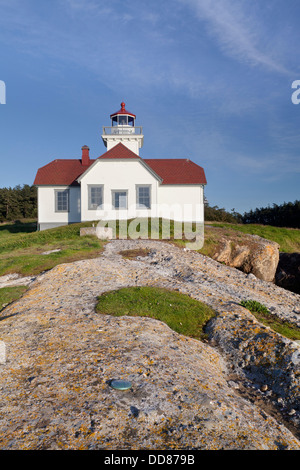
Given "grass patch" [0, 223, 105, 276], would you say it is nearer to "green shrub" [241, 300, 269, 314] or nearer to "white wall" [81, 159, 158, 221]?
"white wall" [81, 159, 158, 221]

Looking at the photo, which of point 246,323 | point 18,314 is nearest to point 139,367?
point 246,323

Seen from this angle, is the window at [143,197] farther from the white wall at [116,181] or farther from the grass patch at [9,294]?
the grass patch at [9,294]

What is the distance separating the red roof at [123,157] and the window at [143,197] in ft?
9.92

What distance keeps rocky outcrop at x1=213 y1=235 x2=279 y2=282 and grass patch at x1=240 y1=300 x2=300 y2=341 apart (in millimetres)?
9878

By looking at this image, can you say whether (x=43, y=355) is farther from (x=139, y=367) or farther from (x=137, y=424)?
(x=137, y=424)

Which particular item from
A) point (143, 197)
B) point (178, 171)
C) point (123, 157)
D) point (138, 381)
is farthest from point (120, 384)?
point (178, 171)

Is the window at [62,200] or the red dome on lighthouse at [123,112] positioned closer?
the window at [62,200]

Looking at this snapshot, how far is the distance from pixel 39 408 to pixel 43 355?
1.79 metres

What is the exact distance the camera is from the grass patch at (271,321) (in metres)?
9.94

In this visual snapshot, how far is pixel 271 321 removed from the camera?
1088 cm

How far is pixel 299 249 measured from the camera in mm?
34969

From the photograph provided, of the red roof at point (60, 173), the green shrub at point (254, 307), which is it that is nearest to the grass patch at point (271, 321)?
the green shrub at point (254, 307)

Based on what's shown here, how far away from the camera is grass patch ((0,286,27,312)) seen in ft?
36.2

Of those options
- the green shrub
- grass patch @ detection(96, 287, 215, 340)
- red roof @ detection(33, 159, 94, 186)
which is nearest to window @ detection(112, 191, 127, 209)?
red roof @ detection(33, 159, 94, 186)
